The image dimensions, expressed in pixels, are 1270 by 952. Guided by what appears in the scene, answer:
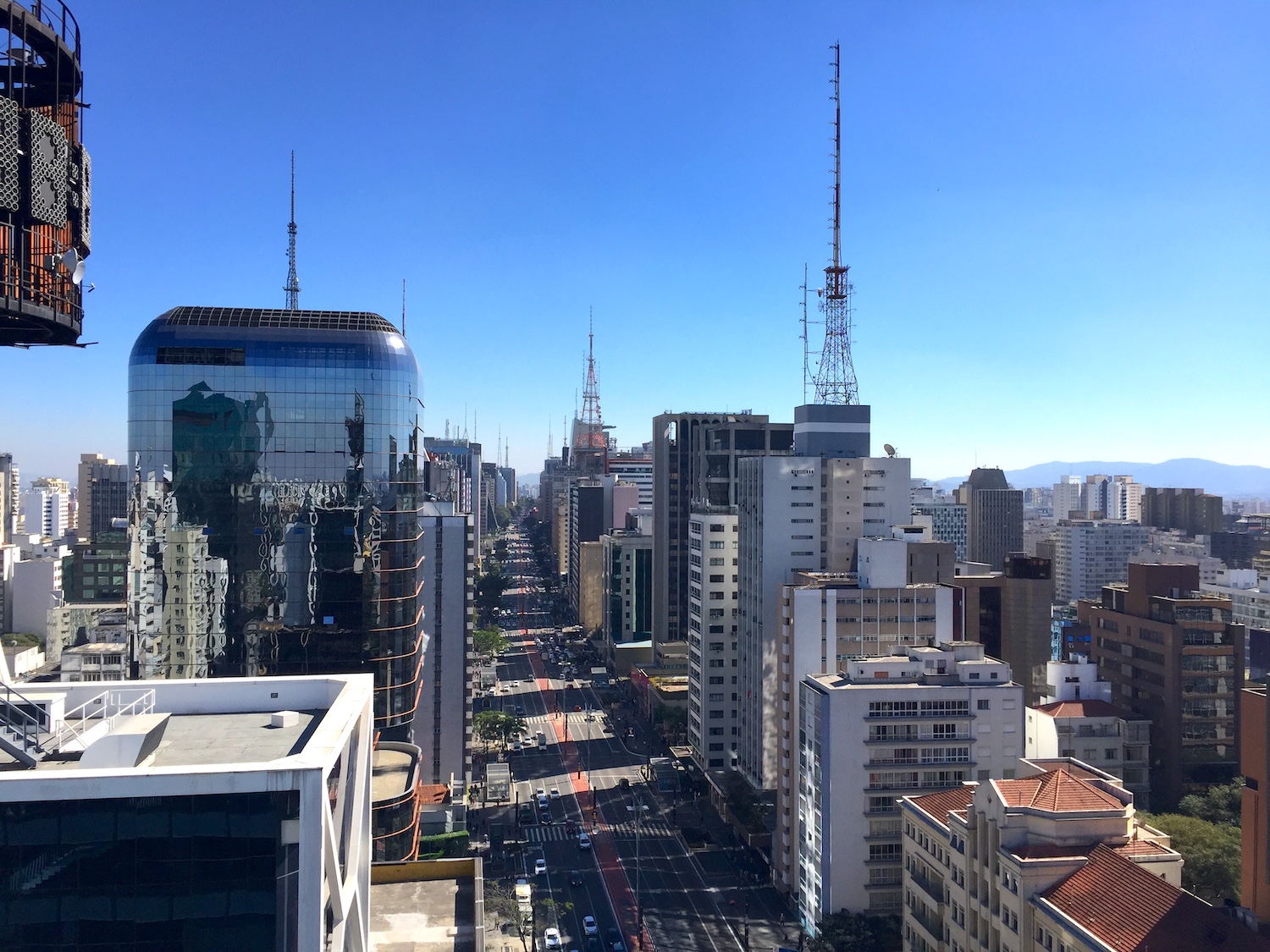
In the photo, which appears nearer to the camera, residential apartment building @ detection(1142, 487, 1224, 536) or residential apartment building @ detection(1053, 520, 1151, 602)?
residential apartment building @ detection(1053, 520, 1151, 602)

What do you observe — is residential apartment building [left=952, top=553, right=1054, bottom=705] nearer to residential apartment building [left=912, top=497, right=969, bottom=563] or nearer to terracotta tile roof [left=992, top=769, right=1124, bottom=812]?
terracotta tile roof [left=992, top=769, right=1124, bottom=812]

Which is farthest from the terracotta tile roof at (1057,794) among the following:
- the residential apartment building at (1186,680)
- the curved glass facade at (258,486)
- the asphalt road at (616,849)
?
the residential apartment building at (1186,680)

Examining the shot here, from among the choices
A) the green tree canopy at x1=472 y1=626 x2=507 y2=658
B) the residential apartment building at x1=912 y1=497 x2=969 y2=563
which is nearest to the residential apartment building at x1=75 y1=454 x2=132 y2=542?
the green tree canopy at x1=472 y1=626 x2=507 y2=658

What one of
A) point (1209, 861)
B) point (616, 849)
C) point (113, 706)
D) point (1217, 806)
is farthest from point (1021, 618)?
point (113, 706)

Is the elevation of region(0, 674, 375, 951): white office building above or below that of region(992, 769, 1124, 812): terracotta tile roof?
above

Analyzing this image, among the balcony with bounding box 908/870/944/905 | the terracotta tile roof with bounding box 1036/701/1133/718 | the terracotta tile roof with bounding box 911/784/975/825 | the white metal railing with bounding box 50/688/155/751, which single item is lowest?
the balcony with bounding box 908/870/944/905

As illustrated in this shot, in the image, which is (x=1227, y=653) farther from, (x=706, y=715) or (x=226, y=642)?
(x=226, y=642)

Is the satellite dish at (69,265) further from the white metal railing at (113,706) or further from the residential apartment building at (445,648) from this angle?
the residential apartment building at (445,648)
